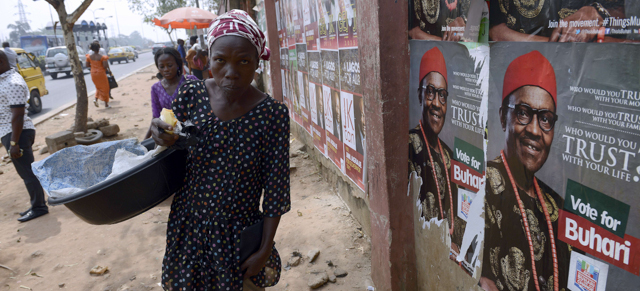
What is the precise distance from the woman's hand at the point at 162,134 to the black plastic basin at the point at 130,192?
0.34 feet

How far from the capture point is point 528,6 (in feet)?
4.68

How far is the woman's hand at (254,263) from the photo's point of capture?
1.65m

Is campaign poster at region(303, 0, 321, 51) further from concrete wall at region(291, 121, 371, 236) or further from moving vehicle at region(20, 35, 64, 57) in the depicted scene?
moving vehicle at region(20, 35, 64, 57)

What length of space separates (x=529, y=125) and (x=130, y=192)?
1.50 metres

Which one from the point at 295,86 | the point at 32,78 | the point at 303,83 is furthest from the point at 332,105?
the point at 32,78

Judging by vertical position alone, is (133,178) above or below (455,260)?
above

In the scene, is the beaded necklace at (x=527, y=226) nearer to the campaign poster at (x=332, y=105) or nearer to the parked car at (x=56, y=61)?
the campaign poster at (x=332, y=105)

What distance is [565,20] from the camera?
50.0 inches

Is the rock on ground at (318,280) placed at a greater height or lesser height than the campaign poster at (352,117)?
lesser

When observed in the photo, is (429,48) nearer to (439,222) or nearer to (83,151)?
(439,222)

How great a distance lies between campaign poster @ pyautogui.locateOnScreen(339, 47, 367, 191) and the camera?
10.9ft

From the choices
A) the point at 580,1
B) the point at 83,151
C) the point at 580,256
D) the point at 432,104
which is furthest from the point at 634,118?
the point at 83,151

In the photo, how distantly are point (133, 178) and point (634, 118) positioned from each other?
5.20ft

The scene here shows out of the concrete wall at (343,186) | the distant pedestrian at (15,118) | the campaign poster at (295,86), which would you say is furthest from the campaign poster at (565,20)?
the distant pedestrian at (15,118)
